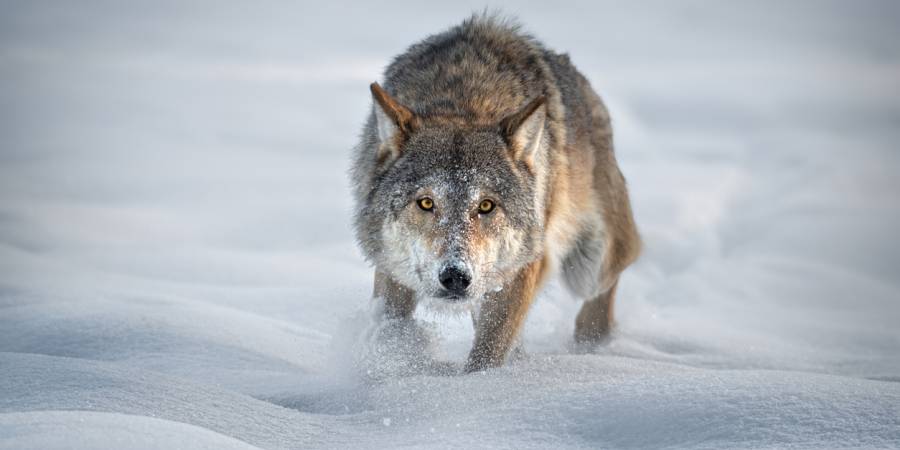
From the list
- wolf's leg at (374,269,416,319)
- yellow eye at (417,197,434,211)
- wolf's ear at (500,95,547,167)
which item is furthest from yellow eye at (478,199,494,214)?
wolf's leg at (374,269,416,319)

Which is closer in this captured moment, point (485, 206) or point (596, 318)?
point (485, 206)

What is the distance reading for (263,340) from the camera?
5.67m

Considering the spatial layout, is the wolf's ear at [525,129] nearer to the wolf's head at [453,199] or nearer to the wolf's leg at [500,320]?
the wolf's head at [453,199]

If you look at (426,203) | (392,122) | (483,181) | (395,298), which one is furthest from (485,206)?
(395,298)

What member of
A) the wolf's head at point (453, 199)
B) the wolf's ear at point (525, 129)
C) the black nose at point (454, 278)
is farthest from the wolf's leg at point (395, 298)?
the wolf's ear at point (525, 129)

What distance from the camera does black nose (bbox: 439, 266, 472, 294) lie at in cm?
411

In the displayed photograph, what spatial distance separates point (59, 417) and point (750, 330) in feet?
23.7

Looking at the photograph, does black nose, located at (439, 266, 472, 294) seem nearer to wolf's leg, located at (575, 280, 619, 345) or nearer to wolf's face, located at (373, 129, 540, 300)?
wolf's face, located at (373, 129, 540, 300)

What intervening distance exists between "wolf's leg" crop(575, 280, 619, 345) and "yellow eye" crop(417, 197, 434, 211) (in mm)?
2911

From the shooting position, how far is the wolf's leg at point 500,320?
5.00m

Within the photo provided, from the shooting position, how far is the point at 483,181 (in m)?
4.47

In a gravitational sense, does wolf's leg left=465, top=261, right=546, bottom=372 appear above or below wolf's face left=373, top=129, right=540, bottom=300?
below

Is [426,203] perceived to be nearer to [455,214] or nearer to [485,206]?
[455,214]

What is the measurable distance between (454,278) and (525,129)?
3.43 ft
